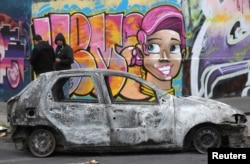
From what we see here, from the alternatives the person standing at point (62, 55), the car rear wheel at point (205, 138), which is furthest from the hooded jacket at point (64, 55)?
the car rear wheel at point (205, 138)

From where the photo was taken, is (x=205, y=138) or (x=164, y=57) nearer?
(x=205, y=138)

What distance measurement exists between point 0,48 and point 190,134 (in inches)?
279

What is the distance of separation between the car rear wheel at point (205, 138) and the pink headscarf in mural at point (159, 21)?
210 inches

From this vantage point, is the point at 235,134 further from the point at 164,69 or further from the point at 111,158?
the point at 164,69

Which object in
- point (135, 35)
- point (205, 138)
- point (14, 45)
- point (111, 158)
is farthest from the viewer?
point (14, 45)

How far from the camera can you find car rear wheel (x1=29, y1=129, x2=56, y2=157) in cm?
770

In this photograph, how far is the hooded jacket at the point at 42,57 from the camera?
1030 centimetres

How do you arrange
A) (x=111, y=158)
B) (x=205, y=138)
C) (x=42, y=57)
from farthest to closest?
1. (x=42, y=57)
2. (x=205, y=138)
3. (x=111, y=158)

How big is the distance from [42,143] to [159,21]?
241 inches

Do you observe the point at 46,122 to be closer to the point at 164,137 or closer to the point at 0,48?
the point at 164,137

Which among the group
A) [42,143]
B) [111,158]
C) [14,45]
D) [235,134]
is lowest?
[111,158]

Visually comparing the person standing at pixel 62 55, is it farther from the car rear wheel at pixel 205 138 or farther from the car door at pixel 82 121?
the car rear wheel at pixel 205 138

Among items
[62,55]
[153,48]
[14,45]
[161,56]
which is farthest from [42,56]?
[161,56]

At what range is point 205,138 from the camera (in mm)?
7754
